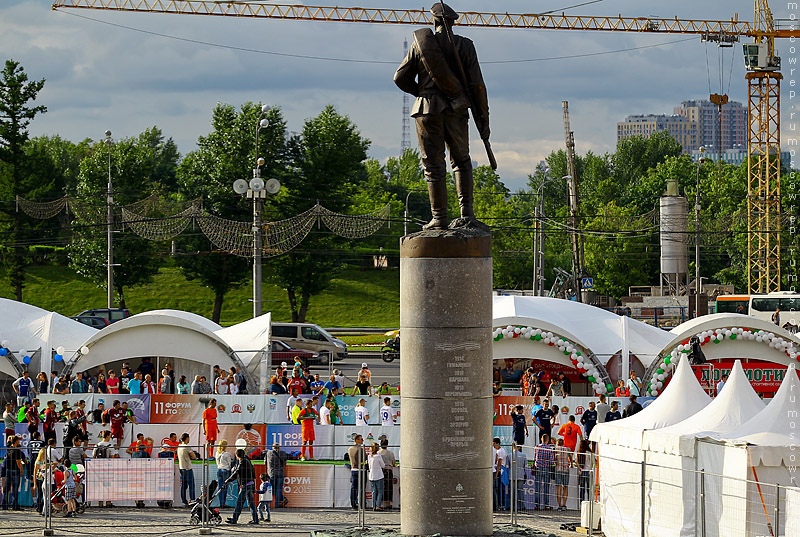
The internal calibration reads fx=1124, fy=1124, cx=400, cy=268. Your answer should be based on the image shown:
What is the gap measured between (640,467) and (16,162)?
58.8m

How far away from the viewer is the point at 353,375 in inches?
1561

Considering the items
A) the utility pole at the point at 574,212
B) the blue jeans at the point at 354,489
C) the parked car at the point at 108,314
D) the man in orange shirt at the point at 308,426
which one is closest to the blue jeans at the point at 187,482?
the man in orange shirt at the point at 308,426

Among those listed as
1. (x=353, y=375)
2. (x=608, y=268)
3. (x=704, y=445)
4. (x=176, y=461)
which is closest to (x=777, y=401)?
(x=704, y=445)

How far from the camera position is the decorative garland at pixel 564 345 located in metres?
30.6

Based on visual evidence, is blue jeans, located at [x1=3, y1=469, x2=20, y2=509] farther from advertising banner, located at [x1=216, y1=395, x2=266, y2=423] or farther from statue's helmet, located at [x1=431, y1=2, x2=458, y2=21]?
statue's helmet, located at [x1=431, y1=2, x2=458, y2=21]

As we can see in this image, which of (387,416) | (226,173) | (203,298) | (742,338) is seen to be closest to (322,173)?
(226,173)

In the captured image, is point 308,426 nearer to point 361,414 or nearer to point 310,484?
point 310,484

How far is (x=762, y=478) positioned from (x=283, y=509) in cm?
850

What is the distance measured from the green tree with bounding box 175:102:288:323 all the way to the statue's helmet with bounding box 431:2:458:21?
1843 inches

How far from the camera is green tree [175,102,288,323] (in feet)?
198

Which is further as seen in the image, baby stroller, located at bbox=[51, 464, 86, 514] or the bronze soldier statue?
baby stroller, located at bbox=[51, 464, 86, 514]

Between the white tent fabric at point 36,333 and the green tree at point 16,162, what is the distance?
3463 centimetres

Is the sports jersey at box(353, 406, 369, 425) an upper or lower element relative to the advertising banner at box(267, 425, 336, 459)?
upper

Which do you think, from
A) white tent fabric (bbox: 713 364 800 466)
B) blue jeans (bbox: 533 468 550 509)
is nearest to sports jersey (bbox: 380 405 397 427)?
blue jeans (bbox: 533 468 550 509)
